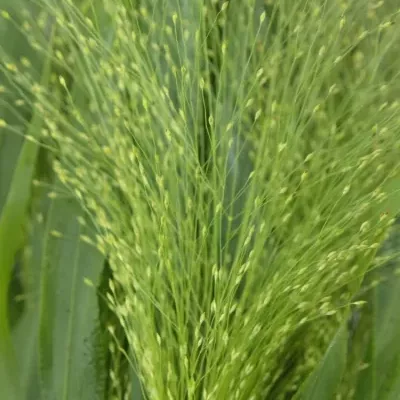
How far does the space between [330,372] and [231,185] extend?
169mm

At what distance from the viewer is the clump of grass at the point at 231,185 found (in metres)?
0.43

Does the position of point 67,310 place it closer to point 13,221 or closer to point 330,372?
point 13,221

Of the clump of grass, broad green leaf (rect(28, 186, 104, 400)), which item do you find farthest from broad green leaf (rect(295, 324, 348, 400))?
broad green leaf (rect(28, 186, 104, 400))

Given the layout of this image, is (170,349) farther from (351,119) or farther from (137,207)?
(351,119)

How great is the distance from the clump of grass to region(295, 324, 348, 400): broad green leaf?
0.6 inches

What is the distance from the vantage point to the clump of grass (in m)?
0.43

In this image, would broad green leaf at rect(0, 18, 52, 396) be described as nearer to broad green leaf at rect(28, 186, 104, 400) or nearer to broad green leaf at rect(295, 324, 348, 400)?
broad green leaf at rect(28, 186, 104, 400)

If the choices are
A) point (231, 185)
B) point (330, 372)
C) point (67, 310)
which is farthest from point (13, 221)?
point (330, 372)

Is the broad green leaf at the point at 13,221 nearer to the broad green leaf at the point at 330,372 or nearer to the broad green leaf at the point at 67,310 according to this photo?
the broad green leaf at the point at 67,310

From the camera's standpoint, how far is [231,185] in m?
0.50

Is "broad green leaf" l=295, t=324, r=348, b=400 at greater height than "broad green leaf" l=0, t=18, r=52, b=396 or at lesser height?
lesser

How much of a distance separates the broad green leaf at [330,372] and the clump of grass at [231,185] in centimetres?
2

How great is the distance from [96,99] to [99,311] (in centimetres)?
18

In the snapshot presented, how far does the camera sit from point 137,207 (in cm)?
44
